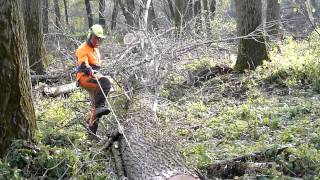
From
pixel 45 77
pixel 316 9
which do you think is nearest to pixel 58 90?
pixel 45 77

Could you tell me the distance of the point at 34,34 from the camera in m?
11.6

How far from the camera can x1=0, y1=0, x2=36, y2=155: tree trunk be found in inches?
204

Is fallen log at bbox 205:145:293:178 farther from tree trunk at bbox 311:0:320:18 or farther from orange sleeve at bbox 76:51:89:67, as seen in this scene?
tree trunk at bbox 311:0:320:18

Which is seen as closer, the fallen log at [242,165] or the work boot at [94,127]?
the fallen log at [242,165]

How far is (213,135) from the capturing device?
7.25 m

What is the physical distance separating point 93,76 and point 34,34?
478 centimetres

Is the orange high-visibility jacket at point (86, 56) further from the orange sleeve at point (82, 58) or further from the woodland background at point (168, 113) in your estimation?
the woodland background at point (168, 113)

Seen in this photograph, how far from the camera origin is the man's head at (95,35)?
25.0 ft

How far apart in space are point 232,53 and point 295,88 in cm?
437

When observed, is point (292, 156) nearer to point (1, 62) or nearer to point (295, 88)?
point (1, 62)

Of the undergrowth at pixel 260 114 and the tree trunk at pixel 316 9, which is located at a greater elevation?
the tree trunk at pixel 316 9

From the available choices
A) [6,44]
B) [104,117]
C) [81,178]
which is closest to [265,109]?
[104,117]

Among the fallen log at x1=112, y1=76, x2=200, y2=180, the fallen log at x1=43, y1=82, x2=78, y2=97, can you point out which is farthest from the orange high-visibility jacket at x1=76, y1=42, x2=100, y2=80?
the fallen log at x1=43, y1=82, x2=78, y2=97

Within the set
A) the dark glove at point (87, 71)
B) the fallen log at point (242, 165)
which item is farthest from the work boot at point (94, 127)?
the fallen log at point (242, 165)
